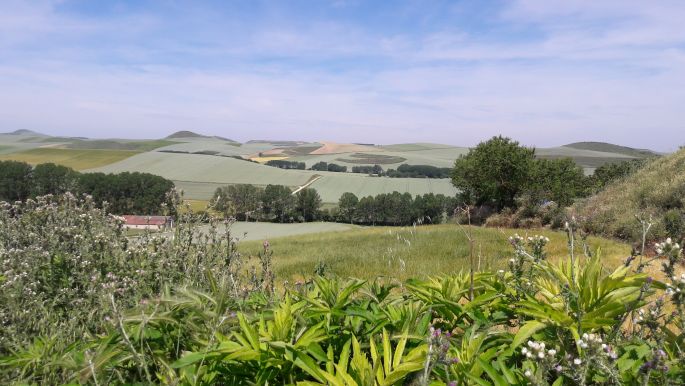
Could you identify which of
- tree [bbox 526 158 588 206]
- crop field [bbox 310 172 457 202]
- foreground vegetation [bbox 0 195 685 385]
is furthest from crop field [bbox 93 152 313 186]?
foreground vegetation [bbox 0 195 685 385]

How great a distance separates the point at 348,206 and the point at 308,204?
6.71 metres

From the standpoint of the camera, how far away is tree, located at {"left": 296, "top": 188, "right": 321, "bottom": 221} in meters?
67.4

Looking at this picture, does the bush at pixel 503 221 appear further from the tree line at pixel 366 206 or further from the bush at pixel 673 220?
the tree line at pixel 366 206

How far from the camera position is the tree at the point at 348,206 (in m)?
69.4

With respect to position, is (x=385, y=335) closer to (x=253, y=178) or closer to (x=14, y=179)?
(x=253, y=178)

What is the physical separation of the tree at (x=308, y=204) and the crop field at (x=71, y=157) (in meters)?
50.9

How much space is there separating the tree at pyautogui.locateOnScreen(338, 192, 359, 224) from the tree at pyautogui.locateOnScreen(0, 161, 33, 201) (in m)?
46.2

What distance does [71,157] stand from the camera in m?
99.9

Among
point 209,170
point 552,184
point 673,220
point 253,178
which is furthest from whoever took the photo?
point 209,170

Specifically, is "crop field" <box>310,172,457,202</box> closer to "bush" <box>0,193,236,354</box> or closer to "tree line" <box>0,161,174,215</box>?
"tree line" <box>0,161,174,215</box>

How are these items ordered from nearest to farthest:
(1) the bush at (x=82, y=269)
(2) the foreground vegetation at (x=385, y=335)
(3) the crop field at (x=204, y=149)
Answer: (2) the foreground vegetation at (x=385, y=335), (1) the bush at (x=82, y=269), (3) the crop field at (x=204, y=149)

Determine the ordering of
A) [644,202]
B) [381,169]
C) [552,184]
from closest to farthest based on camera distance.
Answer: [644,202] < [552,184] < [381,169]

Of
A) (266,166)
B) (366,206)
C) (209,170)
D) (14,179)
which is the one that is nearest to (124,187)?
(14,179)

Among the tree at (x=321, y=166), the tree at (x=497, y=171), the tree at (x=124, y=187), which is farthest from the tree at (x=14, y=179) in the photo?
the tree at (x=497, y=171)
